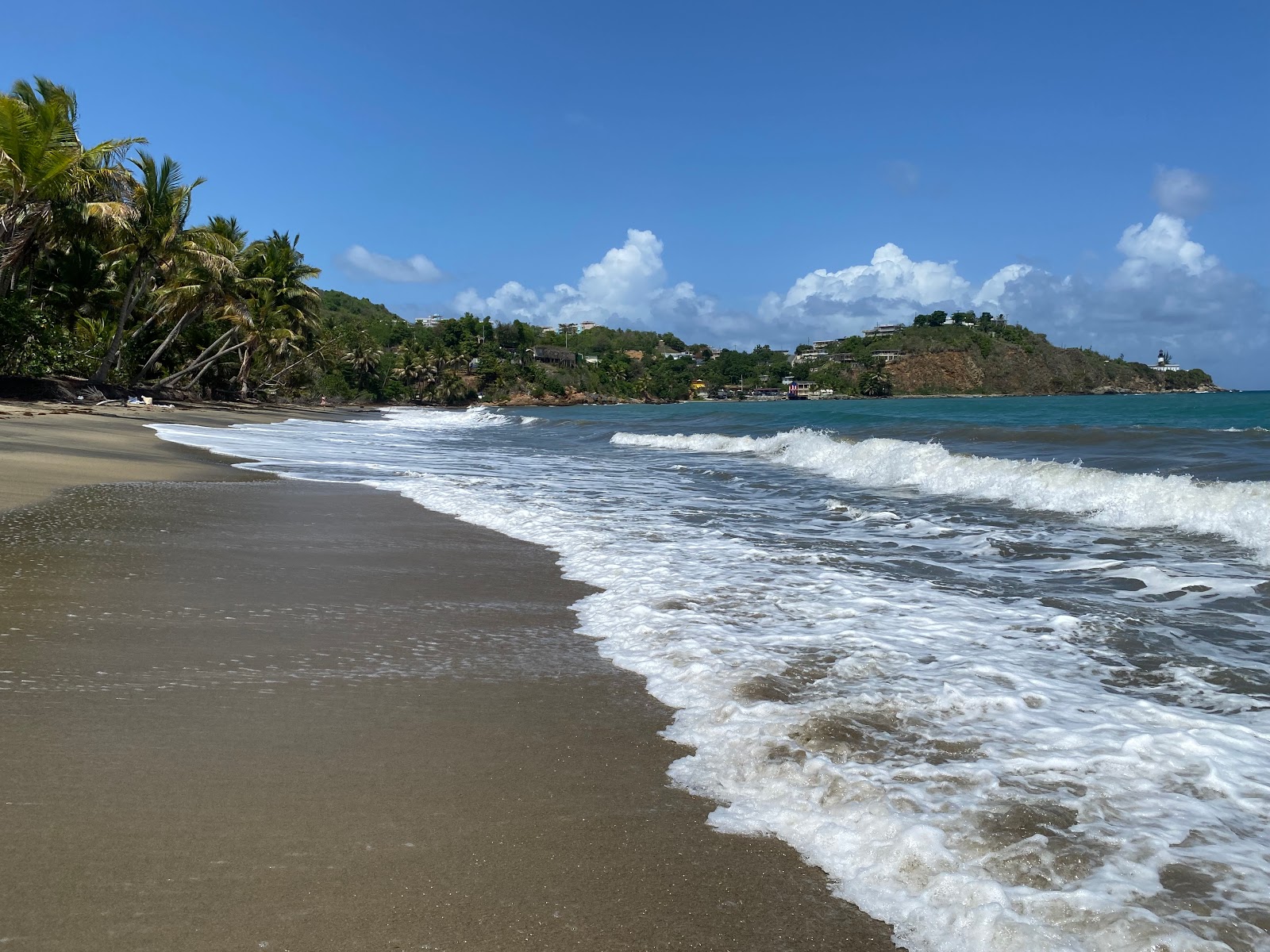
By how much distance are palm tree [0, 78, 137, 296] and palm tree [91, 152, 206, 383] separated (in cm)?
155

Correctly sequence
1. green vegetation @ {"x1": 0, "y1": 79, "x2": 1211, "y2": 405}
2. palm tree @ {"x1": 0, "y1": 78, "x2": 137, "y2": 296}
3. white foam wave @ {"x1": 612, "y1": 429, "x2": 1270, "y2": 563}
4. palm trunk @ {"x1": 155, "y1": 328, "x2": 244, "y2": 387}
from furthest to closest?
palm trunk @ {"x1": 155, "y1": 328, "x2": 244, "y2": 387} → green vegetation @ {"x1": 0, "y1": 79, "x2": 1211, "y2": 405} → palm tree @ {"x1": 0, "y1": 78, "x2": 137, "y2": 296} → white foam wave @ {"x1": 612, "y1": 429, "x2": 1270, "y2": 563}

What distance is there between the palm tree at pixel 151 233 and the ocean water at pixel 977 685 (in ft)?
78.1

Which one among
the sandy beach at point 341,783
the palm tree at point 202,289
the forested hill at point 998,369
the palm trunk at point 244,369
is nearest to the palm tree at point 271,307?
the palm trunk at point 244,369

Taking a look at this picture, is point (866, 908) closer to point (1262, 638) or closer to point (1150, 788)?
point (1150, 788)

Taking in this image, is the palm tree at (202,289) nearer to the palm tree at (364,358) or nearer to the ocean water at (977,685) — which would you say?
the ocean water at (977,685)

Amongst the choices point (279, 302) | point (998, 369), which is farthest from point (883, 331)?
point (279, 302)

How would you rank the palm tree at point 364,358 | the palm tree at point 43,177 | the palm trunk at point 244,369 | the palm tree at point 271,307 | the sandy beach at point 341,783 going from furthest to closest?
the palm tree at point 364,358 < the palm trunk at point 244,369 < the palm tree at point 271,307 < the palm tree at point 43,177 < the sandy beach at point 341,783

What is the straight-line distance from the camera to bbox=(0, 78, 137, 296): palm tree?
20500mm

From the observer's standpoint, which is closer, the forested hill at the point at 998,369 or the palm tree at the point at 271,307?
the palm tree at the point at 271,307

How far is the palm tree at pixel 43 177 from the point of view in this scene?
20.5 m

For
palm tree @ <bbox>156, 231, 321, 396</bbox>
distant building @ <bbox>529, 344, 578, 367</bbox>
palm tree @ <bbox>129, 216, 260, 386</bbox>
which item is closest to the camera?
palm tree @ <bbox>129, 216, 260, 386</bbox>

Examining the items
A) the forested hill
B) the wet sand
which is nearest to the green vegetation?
the wet sand

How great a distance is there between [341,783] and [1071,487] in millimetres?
10462

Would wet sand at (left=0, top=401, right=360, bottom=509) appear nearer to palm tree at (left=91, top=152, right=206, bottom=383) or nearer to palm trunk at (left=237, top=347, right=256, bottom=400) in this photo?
palm tree at (left=91, top=152, right=206, bottom=383)
